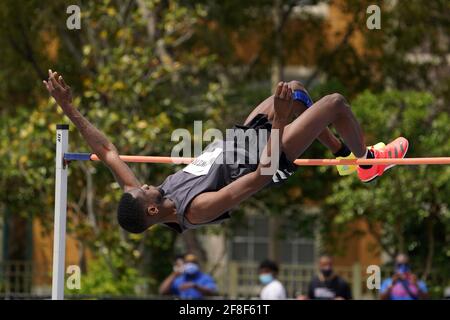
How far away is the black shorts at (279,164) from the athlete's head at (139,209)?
2.14ft

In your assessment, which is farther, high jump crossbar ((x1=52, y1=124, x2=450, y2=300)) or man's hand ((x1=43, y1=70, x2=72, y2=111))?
high jump crossbar ((x1=52, y1=124, x2=450, y2=300))

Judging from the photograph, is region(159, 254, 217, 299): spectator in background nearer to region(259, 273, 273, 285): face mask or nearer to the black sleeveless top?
region(259, 273, 273, 285): face mask

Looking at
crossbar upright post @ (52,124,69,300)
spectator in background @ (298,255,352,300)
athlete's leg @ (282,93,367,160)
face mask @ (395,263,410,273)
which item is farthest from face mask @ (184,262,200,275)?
athlete's leg @ (282,93,367,160)

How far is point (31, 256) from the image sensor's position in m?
19.4

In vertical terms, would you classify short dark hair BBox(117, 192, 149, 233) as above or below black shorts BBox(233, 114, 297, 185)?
below

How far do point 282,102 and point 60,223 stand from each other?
79.5 inches

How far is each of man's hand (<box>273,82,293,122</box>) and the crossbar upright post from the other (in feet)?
6.01

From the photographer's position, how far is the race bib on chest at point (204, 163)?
24.1 feet

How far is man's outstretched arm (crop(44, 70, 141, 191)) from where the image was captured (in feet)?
24.2

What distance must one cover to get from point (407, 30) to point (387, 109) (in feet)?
6.45

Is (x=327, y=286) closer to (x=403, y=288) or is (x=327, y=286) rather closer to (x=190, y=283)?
(x=403, y=288)
